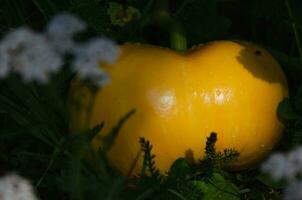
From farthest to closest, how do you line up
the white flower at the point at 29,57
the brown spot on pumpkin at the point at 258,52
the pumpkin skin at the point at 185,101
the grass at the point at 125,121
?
1. the brown spot on pumpkin at the point at 258,52
2. the pumpkin skin at the point at 185,101
3. the grass at the point at 125,121
4. the white flower at the point at 29,57

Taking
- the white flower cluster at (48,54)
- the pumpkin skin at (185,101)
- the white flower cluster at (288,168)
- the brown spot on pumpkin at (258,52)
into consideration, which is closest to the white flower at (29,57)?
the white flower cluster at (48,54)

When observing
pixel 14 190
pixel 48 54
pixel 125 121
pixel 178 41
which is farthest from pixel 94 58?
pixel 178 41

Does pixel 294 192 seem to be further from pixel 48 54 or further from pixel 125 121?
pixel 125 121

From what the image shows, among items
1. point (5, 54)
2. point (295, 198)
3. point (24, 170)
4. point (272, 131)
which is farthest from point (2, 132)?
point (295, 198)

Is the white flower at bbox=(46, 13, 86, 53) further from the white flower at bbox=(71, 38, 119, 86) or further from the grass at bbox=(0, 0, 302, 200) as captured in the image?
the grass at bbox=(0, 0, 302, 200)

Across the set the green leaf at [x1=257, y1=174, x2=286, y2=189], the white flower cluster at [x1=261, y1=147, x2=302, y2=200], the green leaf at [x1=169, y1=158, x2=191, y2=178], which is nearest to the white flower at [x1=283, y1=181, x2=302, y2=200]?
the white flower cluster at [x1=261, y1=147, x2=302, y2=200]

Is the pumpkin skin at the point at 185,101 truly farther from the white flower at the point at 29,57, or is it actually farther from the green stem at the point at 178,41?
the white flower at the point at 29,57

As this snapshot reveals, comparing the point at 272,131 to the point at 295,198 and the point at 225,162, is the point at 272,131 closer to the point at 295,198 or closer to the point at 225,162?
the point at 225,162
